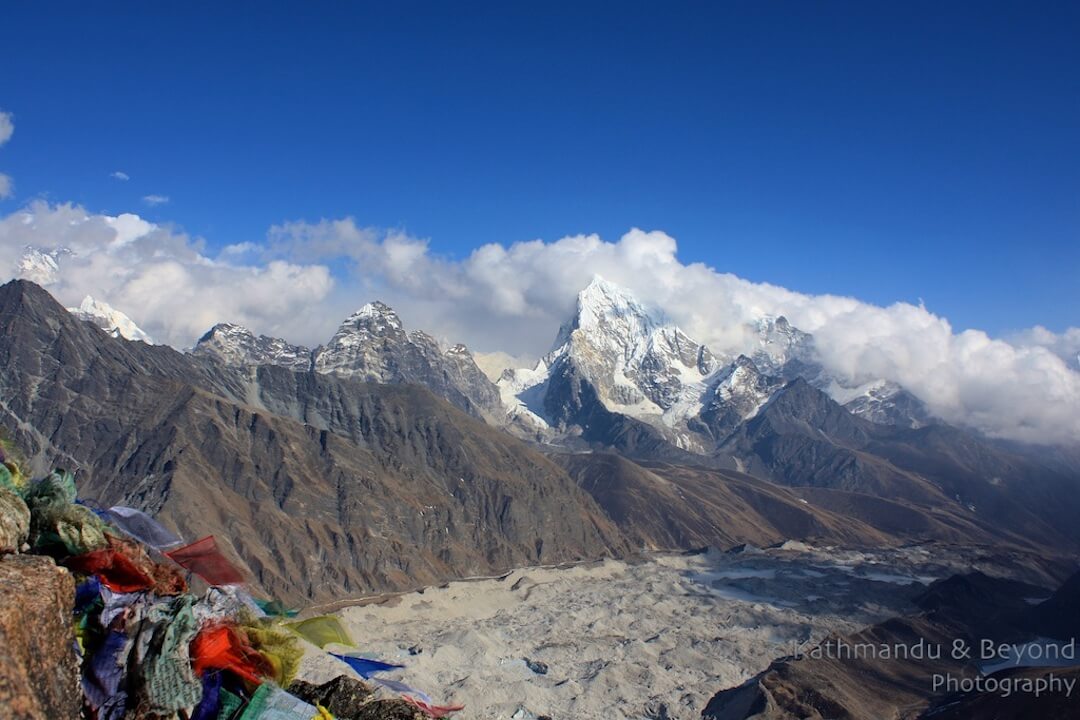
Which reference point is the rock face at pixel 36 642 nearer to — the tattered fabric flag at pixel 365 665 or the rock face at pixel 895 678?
the tattered fabric flag at pixel 365 665

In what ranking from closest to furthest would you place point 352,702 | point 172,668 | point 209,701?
point 172,668 → point 209,701 → point 352,702

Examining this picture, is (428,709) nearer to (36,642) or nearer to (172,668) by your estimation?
(172,668)

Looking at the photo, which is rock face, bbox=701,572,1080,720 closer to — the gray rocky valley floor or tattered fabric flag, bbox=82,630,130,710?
the gray rocky valley floor

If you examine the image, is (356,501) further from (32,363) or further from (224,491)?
(32,363)

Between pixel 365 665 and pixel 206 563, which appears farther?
pixel 365 665

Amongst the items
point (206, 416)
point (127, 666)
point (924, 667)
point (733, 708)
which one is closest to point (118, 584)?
point (127, 666)

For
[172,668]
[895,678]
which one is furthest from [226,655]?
[895,678]

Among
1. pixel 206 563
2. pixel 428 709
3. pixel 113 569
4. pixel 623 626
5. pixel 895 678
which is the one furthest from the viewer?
pixel 623 626

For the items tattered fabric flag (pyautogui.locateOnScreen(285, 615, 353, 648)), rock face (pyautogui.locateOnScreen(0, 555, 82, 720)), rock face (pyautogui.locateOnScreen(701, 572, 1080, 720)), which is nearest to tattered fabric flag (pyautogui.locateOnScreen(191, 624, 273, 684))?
rock face (pyautogui.locateOnScreen(0, 555, 82, 720))
